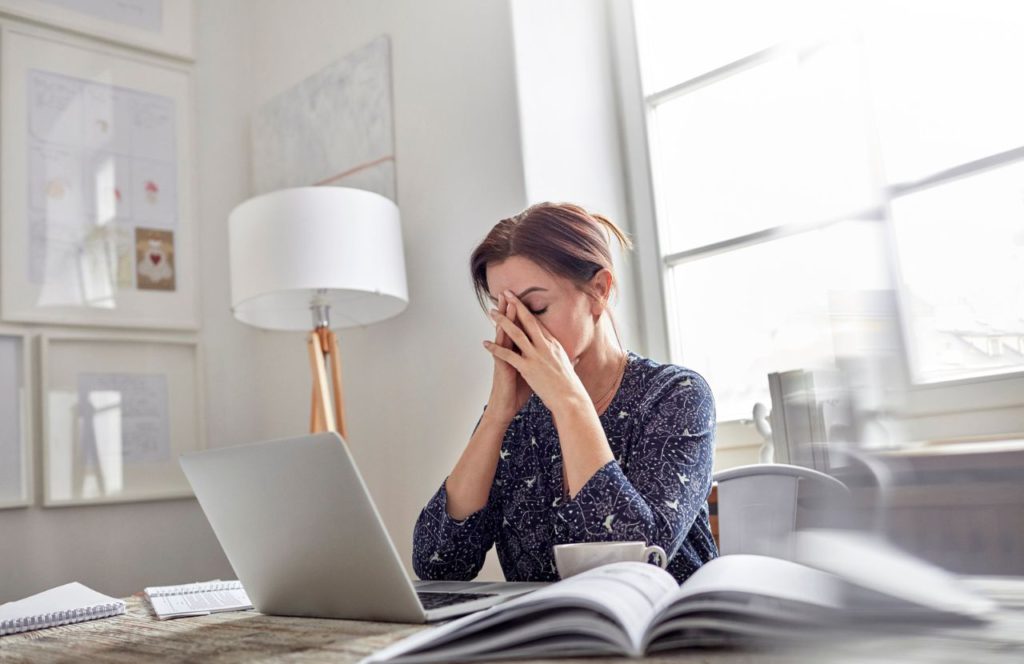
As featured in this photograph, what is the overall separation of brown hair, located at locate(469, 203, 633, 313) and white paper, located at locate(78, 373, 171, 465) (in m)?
1.54

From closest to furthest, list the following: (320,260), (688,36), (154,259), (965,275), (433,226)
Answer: (965,275) < (320,260) < (688,36) < (433,226) < (154,259)

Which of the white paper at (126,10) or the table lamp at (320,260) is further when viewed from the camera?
the white paper at (126,10)

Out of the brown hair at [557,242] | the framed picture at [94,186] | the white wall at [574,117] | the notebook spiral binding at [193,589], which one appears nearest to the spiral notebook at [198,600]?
the notebook spiral binding at [193,589]

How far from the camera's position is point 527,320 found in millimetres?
1287

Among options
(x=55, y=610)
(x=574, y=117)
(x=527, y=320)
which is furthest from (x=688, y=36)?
(x=55, y=610)

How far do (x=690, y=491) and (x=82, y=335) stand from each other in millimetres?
1961

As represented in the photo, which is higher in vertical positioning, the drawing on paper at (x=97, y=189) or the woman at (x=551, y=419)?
the drawing on paper at (x=97, y=189)

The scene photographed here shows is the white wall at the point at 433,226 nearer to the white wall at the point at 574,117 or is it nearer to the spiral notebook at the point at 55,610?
the white wall at the point at 574,117

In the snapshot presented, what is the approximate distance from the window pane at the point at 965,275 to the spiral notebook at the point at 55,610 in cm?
106

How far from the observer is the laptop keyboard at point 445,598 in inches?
32.0

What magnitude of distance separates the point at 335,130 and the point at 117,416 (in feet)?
3.36

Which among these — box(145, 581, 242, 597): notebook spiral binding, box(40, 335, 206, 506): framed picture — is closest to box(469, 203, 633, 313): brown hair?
box(145, 581, 242, 597): notebook spiral binding

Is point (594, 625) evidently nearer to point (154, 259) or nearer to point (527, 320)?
point (527, 320)

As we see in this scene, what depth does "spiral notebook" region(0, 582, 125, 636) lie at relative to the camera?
0.97 meters
